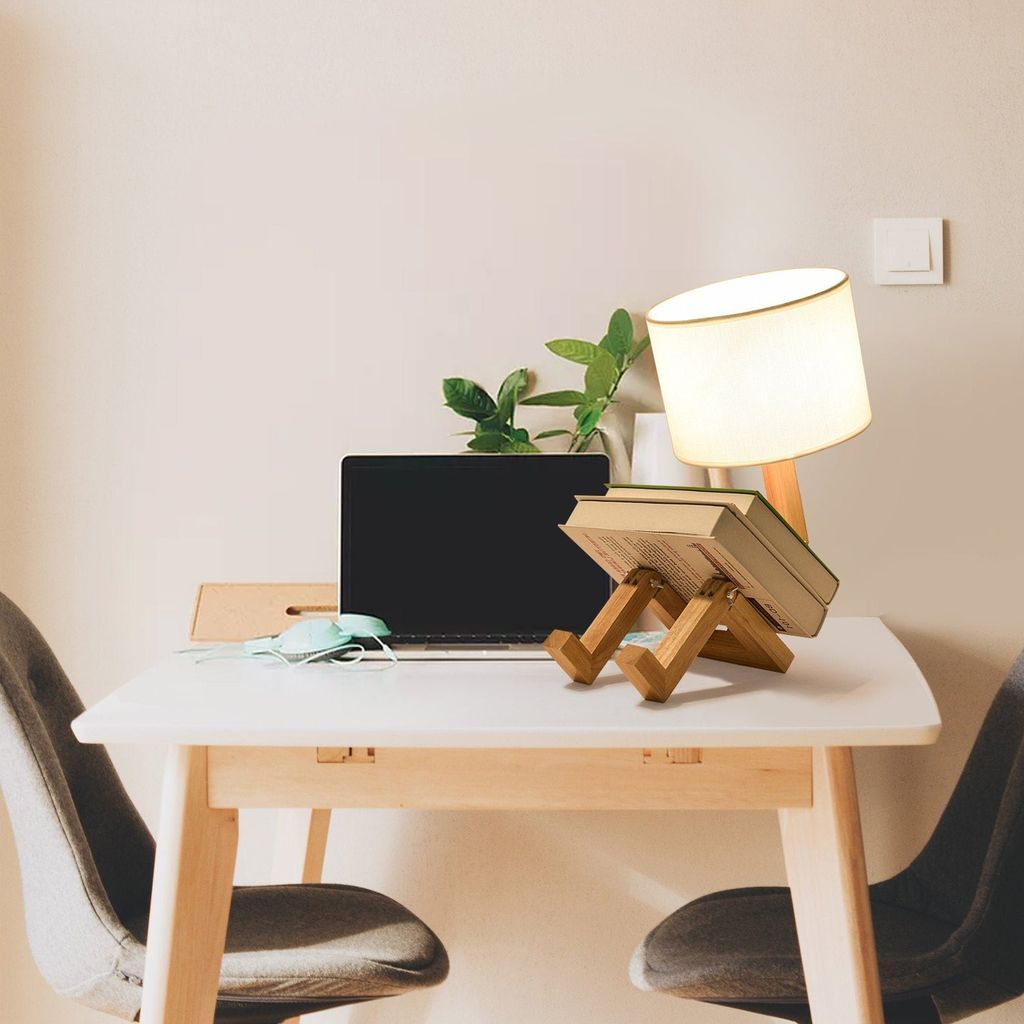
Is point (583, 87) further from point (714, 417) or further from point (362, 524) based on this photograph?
point (362, 524)

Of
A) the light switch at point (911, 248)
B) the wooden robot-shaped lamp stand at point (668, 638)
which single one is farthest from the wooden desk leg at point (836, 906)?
the light switch at point (911, 248)

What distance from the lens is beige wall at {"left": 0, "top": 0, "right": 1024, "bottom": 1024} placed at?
1494 millimetres

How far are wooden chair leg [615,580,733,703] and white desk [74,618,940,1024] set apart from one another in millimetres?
24

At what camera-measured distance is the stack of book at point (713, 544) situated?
96 cm

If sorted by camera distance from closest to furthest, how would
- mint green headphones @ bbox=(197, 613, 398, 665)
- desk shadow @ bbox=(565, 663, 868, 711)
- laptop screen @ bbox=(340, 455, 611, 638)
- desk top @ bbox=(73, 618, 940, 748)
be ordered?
desk top @ bbox=(73, 618, 940, 748) → desk shadow @ bbox=(565, 663, 868, 711) → mint green headphones @ bbox=(197, 613, 398, 665) → laptop screen @ bbox=(340, 455, 611, 638)

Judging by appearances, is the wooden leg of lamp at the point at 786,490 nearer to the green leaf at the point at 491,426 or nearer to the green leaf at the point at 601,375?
the green leaf at the point at 601,375

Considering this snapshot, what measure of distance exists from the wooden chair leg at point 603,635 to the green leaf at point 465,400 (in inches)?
18.2

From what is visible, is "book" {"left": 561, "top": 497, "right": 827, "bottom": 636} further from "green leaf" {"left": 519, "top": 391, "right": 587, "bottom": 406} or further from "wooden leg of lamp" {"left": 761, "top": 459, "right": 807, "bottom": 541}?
"green leaf" {"left": 519, "top": 391, "right": 587, "bottom": 406}

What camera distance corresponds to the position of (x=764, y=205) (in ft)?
4.93

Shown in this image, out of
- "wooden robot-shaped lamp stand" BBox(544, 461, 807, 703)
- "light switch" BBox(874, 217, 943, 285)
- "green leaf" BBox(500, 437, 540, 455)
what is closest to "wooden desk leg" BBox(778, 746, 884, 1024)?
"wooden robot-shaped lamp stand" BBox(544, 461, 807, 703)

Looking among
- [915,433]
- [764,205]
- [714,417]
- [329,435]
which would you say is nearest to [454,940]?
[329,435]

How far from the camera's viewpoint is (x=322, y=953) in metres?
1.03

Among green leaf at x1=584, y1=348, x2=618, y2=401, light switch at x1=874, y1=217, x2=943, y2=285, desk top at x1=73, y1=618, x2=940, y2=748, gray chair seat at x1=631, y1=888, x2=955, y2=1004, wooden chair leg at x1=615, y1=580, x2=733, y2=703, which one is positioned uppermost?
light switch at x1=874, y1=217, x2=943, y2=285

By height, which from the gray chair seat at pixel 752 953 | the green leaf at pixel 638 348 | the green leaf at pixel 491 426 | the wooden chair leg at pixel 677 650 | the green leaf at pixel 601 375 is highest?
the green leaf at pixel 638 348
